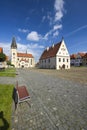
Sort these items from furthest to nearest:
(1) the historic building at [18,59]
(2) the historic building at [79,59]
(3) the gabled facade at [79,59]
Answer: (1) the historic building at [18,59] < (3) the gabled facade at [79,59] < (2) the historic building at [79,59]

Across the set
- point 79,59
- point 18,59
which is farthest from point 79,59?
point 18,59

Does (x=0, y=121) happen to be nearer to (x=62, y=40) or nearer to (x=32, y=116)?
(x=32, y=116)

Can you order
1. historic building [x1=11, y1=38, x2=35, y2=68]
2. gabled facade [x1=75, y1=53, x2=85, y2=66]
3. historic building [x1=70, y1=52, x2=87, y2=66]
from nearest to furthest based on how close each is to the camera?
historic building [x1=70, y1=52, x2=87, y2=66], gabled facade [x1=75, y1=53, x2=85, y2=66], historic building [x1=11, y1=38, x2=35, y2=68]

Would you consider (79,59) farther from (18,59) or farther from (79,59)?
(18,59)

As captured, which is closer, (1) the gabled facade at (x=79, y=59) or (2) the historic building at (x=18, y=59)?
(1) the gabled facade at (x=79, y=59)

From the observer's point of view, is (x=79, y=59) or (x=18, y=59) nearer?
(x=79, y=59)

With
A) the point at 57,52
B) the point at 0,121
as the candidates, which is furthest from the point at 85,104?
the point at 57,52

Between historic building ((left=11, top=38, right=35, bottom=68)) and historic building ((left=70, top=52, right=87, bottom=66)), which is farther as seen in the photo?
historic building ((left=11, top=38, right=35, bottom=68))

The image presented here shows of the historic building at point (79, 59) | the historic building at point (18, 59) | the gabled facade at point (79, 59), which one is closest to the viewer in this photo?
the historic building at point (79, 59)

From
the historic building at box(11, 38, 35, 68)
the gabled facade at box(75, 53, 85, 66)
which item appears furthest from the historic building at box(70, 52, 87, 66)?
the historic building at box(11, 38, 35, 68)

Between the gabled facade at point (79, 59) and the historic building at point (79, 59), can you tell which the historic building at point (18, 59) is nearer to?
the historic building at point (79, 59)

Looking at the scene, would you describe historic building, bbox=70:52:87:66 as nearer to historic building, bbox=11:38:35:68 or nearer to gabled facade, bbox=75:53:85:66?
gabled facade, bbox=75:53:85:66

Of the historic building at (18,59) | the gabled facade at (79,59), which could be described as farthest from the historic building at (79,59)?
the historic building at (18,59)

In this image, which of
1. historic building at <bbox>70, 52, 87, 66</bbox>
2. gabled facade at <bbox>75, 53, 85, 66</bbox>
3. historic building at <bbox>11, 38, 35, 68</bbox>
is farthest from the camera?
historic building at <bbox>11, 38, 35, 68</bbox>
